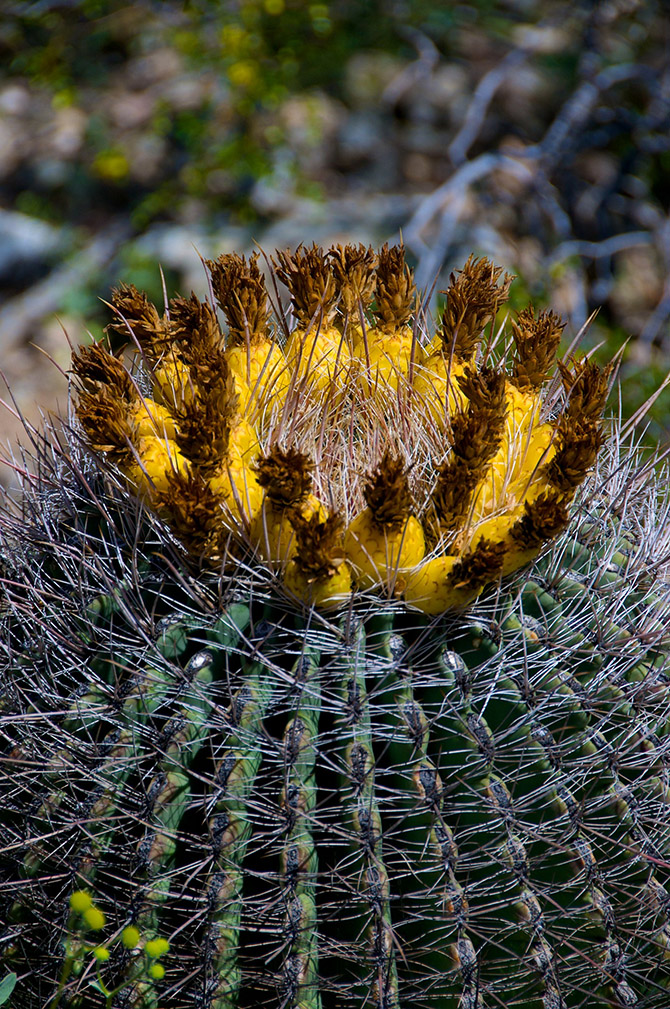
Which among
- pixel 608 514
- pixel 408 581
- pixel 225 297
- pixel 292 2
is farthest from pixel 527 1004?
pixel 292 2

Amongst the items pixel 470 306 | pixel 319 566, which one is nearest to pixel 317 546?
pixel 319 566

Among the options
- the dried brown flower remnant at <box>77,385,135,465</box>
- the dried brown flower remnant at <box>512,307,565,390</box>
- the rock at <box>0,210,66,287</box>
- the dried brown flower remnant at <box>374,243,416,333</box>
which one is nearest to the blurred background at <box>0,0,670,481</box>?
the rock at <box>0,210,66,287</box>

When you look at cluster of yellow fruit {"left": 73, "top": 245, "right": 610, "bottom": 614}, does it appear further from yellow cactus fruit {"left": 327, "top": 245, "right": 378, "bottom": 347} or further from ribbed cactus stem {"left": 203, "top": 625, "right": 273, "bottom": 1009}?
ribbed cactus stem {"left": 203, "top": 625, "right": 273, "bottom": 1009}

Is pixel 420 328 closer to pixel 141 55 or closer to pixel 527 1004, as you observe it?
pixel 527 1004

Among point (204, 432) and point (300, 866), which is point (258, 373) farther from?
point (300, 866)

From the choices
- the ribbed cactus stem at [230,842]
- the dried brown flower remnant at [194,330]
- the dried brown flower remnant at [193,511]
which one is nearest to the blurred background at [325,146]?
the dried brown flower remnant at [194,330]

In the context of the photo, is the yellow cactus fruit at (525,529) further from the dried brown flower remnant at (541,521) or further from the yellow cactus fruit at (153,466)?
the yellow cactus fruit at (153,466)
